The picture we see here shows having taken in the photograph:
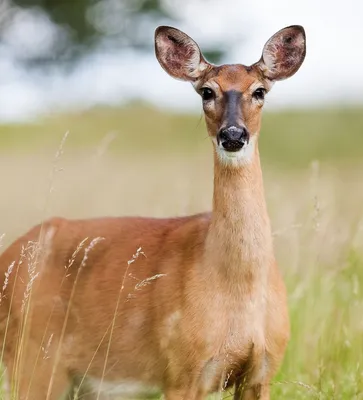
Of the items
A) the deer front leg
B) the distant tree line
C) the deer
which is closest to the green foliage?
the distant tree line

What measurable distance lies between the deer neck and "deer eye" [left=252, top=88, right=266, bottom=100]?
262mm

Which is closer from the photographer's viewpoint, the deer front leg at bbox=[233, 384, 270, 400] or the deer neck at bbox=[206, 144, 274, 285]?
the deer neck at bbox=[206, 144, 274, 285]

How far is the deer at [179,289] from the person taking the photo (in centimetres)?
466

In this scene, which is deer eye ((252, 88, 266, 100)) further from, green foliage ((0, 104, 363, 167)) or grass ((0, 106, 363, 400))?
green foliage ((0, 104, 363, 167))

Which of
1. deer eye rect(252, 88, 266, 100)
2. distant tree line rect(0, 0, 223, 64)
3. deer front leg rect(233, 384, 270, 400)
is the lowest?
deer front leg rect(233, 384, 270, 400)

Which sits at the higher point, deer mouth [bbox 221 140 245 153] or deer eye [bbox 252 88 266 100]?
deer eye [bbox 252 88 266 100]

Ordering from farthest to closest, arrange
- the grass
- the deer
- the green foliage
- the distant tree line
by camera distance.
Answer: the distant tree line → the green foliage → the grass → the deer

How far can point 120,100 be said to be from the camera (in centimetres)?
2695

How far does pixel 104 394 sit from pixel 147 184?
38.0ft

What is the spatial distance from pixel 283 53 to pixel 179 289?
1316 mm

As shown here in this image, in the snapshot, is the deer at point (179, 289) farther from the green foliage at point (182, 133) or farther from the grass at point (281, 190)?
the green foliage at point (182, 133)

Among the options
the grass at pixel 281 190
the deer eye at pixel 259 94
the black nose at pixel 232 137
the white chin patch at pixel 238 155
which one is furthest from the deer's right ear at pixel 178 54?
the grass at pixel 281 190

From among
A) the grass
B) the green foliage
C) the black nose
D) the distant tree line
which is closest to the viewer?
the black nose

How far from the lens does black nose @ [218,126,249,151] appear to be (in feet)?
14.9
